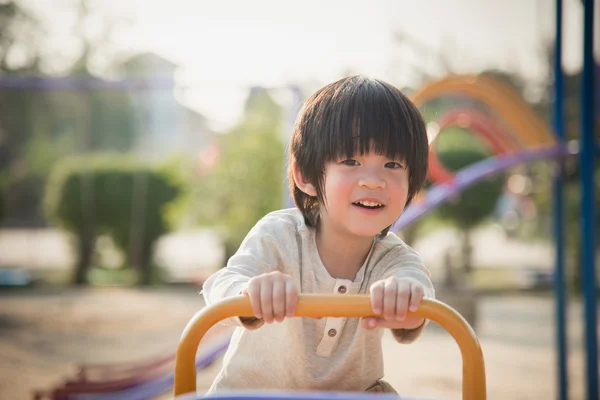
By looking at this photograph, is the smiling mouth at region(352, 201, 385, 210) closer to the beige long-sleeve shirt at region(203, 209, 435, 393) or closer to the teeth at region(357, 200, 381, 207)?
the teeth at region(357, 200, 381, 207)

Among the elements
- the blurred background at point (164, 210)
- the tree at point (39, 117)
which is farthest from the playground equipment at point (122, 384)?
the tree at point (39, 117)

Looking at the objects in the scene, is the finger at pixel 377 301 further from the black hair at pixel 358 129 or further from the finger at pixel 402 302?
the black hair at pixel 358 129

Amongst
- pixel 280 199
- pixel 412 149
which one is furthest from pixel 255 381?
pixel 280 199

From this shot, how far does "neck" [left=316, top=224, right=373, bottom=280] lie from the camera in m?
1.46

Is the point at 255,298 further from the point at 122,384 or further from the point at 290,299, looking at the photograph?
the point at 122,384

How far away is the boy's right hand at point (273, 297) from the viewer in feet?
3.46

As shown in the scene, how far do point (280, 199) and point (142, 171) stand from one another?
1.78 m

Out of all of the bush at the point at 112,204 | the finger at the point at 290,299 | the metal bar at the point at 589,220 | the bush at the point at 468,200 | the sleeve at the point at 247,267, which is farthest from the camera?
the bush at the point at 112,204

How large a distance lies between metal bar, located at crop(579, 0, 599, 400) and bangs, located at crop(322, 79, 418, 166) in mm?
1694

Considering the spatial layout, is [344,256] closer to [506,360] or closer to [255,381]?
[255,381]

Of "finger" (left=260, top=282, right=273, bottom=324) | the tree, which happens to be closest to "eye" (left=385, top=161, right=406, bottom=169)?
"finger" (left=260, top=282, right=273, bottom=324)

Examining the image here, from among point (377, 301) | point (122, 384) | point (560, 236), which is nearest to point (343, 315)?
point (377, 301)

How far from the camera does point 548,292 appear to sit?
793 centimetres

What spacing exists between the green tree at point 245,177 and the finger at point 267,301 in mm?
6424
